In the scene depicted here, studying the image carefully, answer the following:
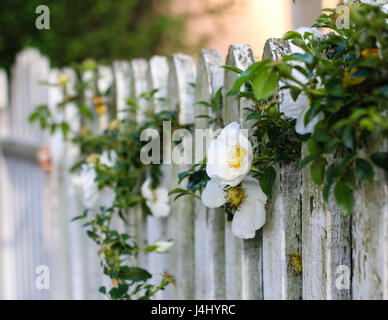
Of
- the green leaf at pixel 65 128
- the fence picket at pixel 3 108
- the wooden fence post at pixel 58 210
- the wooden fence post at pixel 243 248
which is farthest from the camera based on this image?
the fence picket at pixel 3 108

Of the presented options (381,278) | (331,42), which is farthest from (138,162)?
(381,278)

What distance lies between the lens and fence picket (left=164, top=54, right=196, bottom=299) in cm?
147

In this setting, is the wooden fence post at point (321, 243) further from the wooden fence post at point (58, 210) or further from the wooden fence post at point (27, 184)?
the wooden fence post at point (27, 184)

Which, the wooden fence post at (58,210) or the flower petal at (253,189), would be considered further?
the wooden fence post at (58,210)

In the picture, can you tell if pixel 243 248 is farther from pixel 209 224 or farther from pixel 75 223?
pixel 75 223

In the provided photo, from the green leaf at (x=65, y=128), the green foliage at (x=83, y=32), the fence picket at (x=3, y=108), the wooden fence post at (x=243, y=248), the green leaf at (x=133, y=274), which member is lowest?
the green leaf at (x=133, y=274)

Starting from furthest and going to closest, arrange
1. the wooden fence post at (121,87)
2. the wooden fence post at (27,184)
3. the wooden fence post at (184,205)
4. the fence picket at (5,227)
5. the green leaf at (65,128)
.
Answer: the fence picket at (5,227)
the wooden fence post at (27,184)
the green leaf at (65,128)
the wooden fence post at (121,87)
the wooden fence post at (184,205)

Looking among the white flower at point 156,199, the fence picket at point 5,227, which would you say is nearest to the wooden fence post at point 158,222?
the white flower at point 156,199

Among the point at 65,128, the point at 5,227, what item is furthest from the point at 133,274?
the point at 5,227

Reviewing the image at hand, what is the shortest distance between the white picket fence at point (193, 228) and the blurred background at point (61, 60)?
0.5 inches

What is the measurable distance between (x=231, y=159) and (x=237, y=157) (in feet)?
0.04

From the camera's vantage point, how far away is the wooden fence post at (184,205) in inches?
57.9

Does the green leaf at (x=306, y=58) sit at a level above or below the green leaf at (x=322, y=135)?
above
